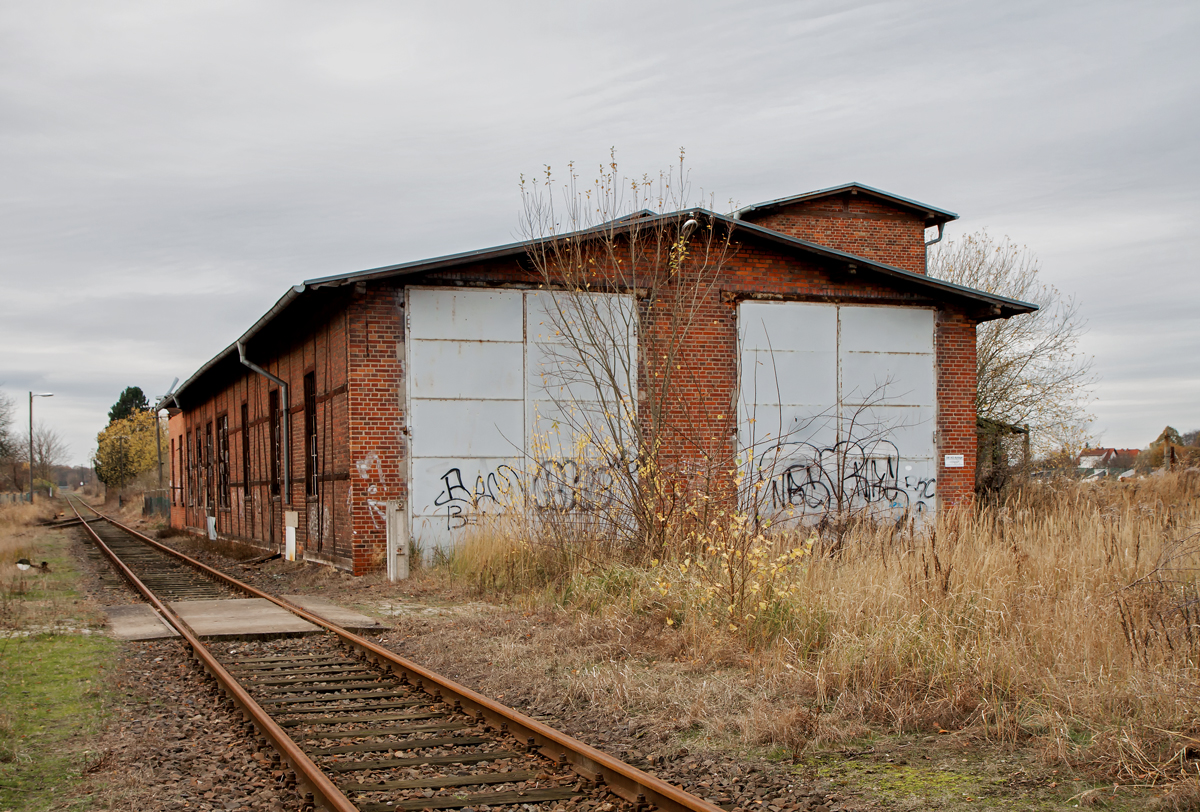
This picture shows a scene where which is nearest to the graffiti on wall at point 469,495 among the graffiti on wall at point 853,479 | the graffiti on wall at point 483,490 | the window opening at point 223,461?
the graffiti on wall at point 483,490

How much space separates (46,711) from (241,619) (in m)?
4.29

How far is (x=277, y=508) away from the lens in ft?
71.8

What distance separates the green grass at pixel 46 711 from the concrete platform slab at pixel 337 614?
2.18 meters

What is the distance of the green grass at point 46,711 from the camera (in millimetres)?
5414

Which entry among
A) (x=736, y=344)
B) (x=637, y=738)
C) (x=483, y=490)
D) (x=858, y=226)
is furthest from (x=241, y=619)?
(x=858, y=226)

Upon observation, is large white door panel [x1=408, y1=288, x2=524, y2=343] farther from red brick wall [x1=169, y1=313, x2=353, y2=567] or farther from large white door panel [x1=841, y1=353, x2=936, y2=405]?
large white door panel [x1=841, y1=353, x2=936, y2=405]

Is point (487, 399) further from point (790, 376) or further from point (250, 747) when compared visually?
point (250, 747)

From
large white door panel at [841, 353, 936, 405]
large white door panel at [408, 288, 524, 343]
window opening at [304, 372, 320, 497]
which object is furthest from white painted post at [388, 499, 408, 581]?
large white door panel at [841, 353, 936, 405]

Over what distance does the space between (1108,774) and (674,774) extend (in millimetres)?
2039

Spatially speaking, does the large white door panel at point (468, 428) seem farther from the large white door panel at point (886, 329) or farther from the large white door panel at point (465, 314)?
the large white door panel at point (886, 329)

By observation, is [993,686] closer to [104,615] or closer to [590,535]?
[590,535]

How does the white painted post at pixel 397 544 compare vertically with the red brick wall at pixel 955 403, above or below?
below

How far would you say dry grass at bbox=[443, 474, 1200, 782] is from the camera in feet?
17.5

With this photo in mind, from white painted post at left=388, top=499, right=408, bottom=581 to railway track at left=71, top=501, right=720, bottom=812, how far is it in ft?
16.4
